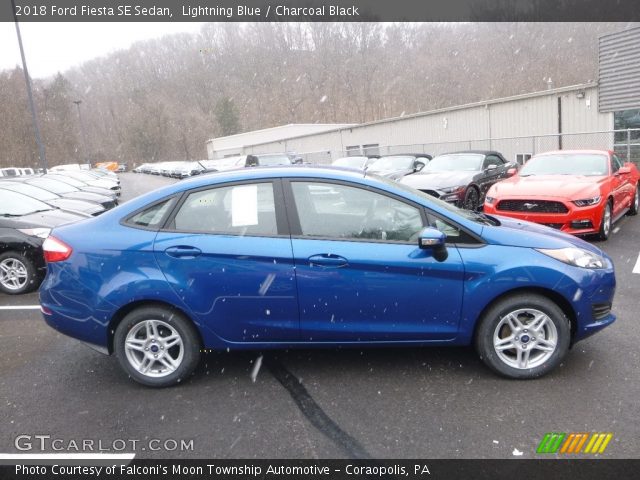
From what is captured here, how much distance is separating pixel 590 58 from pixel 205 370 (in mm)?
57019

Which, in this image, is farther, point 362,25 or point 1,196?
point 362,25

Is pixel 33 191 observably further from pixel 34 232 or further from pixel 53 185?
pixel 34 232

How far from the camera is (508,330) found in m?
3.66

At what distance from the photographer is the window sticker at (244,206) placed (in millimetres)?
3697

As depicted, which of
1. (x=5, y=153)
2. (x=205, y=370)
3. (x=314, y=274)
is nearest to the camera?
(x=314, y=274)

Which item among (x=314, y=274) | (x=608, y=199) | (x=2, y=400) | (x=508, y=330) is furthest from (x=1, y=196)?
(x=608, y=199)

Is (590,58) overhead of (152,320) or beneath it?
overhead

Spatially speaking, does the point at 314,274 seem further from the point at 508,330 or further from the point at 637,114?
the point at 637,114

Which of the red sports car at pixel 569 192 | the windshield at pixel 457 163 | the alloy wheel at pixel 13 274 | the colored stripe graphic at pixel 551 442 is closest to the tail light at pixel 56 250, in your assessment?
the colored stripe graphic at pixel 551 442

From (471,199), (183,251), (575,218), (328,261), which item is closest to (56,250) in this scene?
(183,251)

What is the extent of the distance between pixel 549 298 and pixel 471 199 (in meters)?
7.61

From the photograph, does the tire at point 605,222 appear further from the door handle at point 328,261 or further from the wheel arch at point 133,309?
the wheel arch at point 133,309

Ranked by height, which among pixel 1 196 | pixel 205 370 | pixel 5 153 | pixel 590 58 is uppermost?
pixel 590 58

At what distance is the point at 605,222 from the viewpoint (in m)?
8.16
